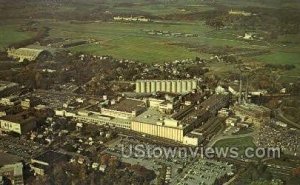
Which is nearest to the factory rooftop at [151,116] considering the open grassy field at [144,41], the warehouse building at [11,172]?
the warehouse building at [11,172]

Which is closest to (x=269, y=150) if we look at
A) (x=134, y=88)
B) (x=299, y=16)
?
(x=134, y=88)

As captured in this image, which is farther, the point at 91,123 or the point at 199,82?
the point at 199,82

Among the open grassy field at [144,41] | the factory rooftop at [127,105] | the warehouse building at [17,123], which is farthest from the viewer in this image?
the open grassy field at [144,41]

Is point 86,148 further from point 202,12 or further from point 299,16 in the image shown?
point 202,12

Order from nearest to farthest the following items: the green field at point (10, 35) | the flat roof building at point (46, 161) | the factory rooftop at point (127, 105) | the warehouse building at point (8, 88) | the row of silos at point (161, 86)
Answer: the flat roof building at point (46, 161)
the factory rooftop at point (127, 105)
the warehouse building at point (8, 88)
the green field at point (10, 35)
the row of silos at point (161, 86)

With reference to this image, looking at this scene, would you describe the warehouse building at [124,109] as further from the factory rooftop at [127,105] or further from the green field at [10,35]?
the green field at [10,35]

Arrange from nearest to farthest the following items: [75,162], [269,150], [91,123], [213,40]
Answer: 1. [75,162]
2. [269,150]
3. [91,123]
4. [213,40]
